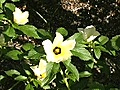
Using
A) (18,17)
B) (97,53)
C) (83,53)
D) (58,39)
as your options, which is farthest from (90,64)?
(18,17)

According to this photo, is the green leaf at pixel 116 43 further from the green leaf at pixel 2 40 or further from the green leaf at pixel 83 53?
the green leaf at pixel 2 40

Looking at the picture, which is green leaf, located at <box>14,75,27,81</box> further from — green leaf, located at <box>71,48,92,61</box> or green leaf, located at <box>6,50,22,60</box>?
green leaf, located at <box>71,48,92,61</box>

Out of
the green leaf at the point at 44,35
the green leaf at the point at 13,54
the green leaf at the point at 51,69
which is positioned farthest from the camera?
the green leaf at the point at 13,54

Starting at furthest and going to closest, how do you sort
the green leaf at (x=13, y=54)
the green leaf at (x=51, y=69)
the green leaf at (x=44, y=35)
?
1. the green leaf at (x=13, y=54)
2. the green leaf at (x=44, y=35)
3. the green leaf at (x=51, y=69)

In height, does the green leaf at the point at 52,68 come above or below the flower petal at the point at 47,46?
below

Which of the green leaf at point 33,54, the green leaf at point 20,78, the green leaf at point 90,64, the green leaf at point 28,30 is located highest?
the green leaf at point 28,30

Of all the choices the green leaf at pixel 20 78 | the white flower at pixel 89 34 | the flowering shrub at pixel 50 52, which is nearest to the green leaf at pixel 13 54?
the flowering shrub at pixel 50 52

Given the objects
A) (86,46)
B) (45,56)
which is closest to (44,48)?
(45,56)
